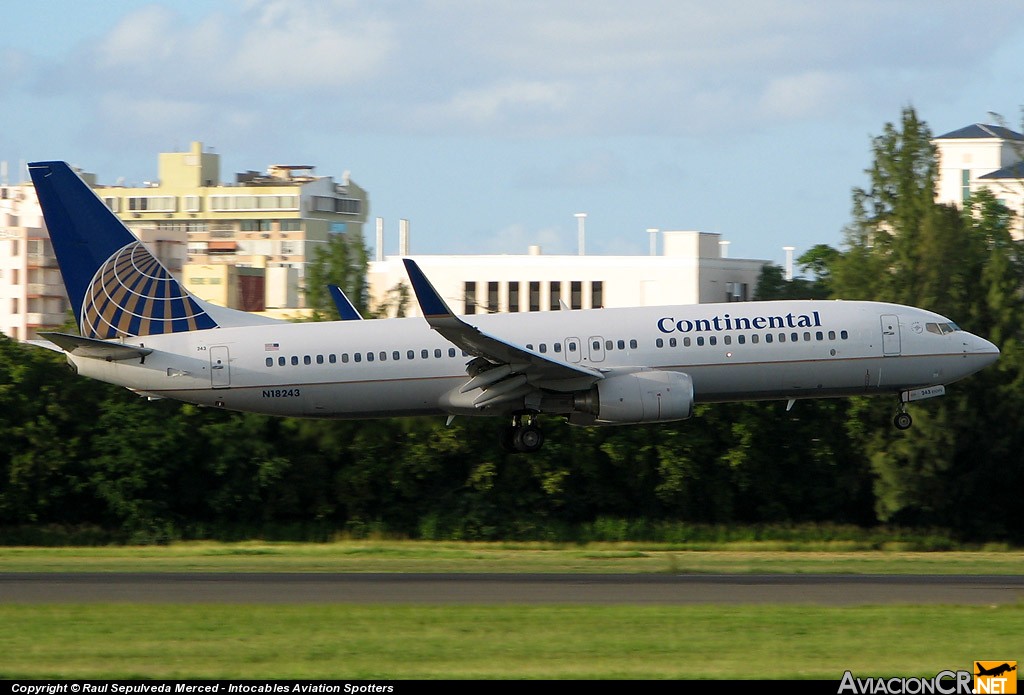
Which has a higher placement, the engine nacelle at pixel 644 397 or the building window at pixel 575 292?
the building window at pixel 575 292

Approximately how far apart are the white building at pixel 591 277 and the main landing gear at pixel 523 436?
6120 cm

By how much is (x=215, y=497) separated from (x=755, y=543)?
18780mm

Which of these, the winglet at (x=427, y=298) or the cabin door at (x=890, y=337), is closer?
the winglet at (x=427, y=298)

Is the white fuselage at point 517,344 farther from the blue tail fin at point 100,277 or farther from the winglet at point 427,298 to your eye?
the winglet at point 427,298

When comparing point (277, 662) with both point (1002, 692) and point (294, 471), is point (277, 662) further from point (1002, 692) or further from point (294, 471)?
point (294, 471)

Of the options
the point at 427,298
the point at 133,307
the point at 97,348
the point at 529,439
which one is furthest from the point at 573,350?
the point at 97,348

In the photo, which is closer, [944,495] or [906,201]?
[944,495]

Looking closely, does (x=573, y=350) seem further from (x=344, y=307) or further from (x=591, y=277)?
(x=591, y=277)

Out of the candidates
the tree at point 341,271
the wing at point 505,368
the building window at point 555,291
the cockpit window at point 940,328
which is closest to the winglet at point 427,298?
the wing at point 505,368

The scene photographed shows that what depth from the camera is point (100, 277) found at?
39.3m

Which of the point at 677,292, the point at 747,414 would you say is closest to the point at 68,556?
the point at 747,414

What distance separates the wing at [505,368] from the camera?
35469mm

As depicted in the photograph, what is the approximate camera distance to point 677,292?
102938 millimetres

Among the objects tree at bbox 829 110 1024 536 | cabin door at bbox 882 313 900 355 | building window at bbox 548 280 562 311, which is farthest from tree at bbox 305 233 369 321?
building window at bbox 548 280 562 311
